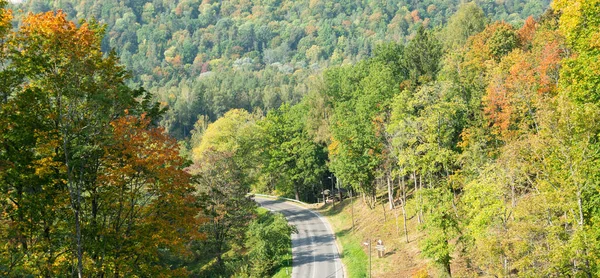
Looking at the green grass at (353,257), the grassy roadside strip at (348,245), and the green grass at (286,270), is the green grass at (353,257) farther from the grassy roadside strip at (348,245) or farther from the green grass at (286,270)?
the green grass at (286,270)

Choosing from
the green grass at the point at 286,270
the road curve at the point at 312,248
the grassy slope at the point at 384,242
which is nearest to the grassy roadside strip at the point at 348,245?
the grassy slope at the point at 384,242

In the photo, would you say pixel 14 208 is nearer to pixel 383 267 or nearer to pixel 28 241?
pixel 28 241

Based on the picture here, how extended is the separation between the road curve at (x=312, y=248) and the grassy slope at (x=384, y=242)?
Result: 1087 mm

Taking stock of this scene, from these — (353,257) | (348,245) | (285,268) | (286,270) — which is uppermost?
(348,245)

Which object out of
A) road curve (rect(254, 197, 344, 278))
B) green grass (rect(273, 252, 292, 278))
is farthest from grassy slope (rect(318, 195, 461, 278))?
green grass (rect(273, 252, 292, 278))

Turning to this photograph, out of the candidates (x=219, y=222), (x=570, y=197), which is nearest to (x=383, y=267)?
(x=219, y=222)

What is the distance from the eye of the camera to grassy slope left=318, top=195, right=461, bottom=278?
34.6 m

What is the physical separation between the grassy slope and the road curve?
1.09 m

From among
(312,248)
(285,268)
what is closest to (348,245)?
(312,248)

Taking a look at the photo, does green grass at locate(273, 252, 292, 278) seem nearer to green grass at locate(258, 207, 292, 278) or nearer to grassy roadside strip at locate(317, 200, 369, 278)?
green grass at locate(258, 207, 292, 278)

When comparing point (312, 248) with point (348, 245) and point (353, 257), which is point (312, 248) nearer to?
point (348, 245)

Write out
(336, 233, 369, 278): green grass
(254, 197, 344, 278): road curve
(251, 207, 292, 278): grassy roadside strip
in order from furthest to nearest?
1. (251, 207, 292, 278): grassy roadside strip
2. (254, 197, 344, 278): road curve
3. (336, 233, 369, 278): green grass

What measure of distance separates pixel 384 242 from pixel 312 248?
8661 mm

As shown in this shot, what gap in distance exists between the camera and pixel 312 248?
46.5 meters
